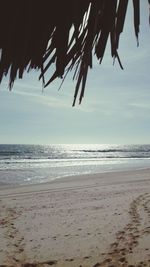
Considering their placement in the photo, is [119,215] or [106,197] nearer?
[119,215]

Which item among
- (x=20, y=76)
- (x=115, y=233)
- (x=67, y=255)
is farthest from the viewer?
(x=115, y=233)

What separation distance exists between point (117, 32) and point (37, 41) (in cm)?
44

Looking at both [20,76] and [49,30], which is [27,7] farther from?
[20,76]

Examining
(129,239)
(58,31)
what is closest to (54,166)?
(129,239)

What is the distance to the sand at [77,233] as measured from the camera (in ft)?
16.3

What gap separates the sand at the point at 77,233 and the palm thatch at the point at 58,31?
354 centimetres

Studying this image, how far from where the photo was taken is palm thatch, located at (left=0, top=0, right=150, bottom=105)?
1.76 metres

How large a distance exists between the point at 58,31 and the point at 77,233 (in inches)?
200

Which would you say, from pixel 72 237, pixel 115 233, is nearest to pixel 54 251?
pixel 72 237

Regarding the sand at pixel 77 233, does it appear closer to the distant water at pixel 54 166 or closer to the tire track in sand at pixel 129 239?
the tire track in sand at pixel 129 239

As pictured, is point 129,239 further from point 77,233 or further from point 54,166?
point 54,166

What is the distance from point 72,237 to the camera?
6.06 metres

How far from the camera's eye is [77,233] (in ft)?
20.7

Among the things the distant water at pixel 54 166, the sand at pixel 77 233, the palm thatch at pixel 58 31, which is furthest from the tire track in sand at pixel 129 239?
the distant water at pixel 54 166
